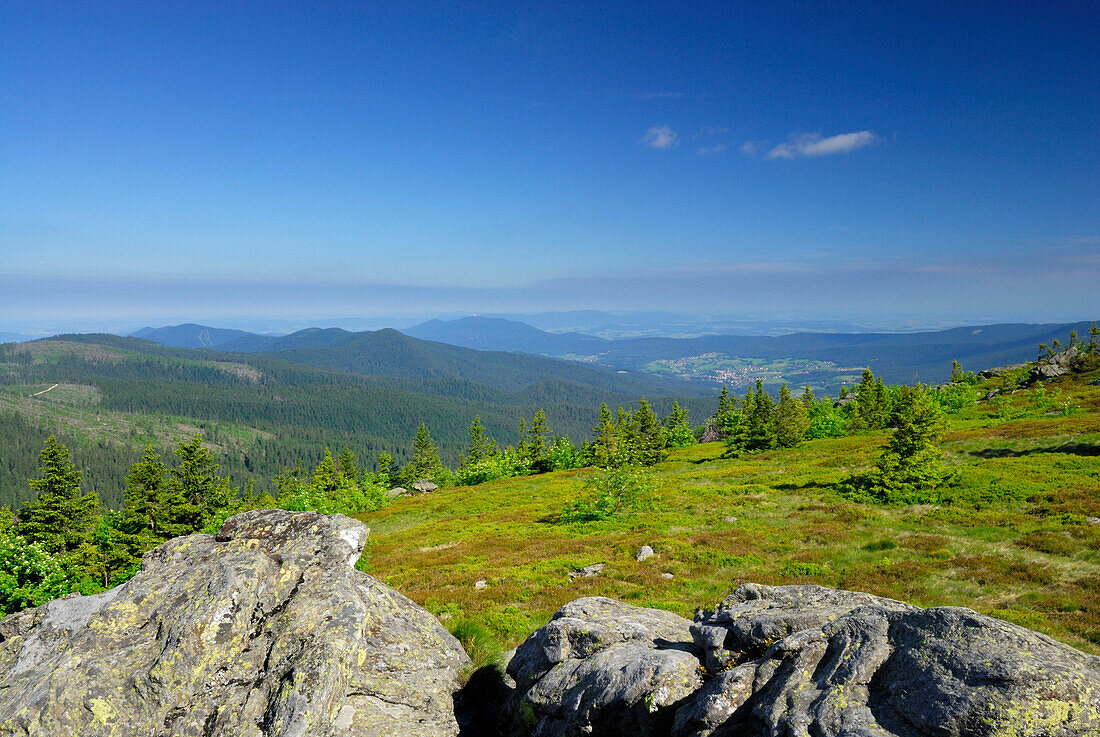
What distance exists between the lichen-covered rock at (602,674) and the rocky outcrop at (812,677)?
0.03 m

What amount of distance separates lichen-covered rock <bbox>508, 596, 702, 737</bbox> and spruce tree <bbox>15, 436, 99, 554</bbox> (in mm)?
58468

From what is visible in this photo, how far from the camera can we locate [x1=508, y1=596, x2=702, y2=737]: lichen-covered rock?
7801mm

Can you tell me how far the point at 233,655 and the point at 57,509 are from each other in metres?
60.8

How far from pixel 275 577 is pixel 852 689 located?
35.2ft

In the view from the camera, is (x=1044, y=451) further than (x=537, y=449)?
No

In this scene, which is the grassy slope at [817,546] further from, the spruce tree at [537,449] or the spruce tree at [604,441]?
the spruce tree at [537,449]

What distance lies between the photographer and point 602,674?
8.57 metres

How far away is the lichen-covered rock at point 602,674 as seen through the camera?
307 inches

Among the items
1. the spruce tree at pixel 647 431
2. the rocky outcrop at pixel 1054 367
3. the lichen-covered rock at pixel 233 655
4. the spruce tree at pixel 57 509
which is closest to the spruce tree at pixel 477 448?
the spruce tree at pixel 647 431

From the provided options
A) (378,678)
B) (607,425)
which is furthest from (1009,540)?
(607,425)

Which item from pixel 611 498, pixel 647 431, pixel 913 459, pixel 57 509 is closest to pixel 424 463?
pixel 647 431

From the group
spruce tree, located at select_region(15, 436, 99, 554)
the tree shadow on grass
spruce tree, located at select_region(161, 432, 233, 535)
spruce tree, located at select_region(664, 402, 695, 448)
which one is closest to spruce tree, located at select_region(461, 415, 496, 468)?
spruce tree, located at select_region(664, 402, 695, 448)

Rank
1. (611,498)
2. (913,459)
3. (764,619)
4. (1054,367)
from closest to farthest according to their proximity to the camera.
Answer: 1. (764,619)
2. (913,459)
3. (611,498)
4. (1054,367)

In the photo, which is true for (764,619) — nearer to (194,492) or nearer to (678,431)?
(194,492)
